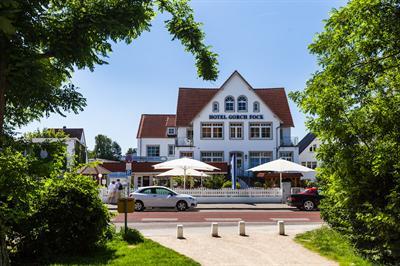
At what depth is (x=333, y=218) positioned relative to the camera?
411 inches

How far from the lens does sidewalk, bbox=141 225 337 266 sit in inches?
372

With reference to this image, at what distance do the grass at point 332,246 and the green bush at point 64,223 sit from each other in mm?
5458

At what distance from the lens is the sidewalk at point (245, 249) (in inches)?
372

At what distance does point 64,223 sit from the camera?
Result: 31.0 feet

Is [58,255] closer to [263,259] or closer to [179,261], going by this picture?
[179,261]

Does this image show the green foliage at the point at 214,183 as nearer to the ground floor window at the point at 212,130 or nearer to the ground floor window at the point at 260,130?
the ground floor window at the point at 212,130

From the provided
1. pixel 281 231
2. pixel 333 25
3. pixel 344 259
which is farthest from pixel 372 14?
pixel 281 231

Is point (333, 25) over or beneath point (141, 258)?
over

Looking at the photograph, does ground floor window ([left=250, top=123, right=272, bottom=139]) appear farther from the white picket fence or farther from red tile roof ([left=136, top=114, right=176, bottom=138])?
the white picket fence

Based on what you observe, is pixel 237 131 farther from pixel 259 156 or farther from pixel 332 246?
pixel 332 246

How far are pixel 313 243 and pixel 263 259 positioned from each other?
8.92 ft

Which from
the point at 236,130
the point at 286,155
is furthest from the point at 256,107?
the point at 286,155

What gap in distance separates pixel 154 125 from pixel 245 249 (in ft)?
165

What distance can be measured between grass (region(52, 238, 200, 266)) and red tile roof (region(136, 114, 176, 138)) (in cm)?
4712
